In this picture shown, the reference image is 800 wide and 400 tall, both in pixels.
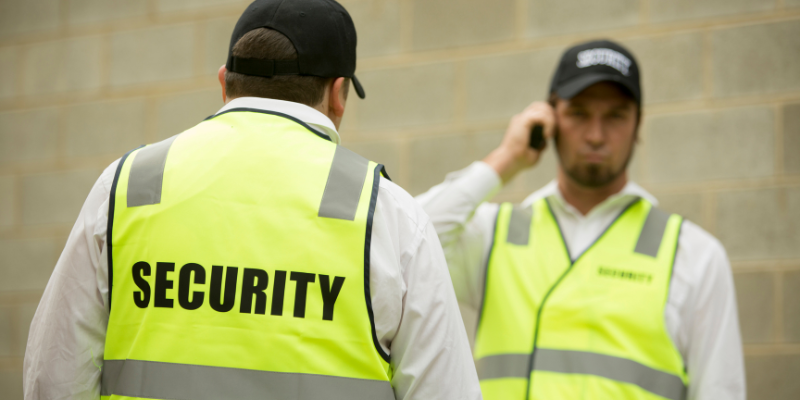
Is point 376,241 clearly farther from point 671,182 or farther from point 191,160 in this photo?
point 671,182

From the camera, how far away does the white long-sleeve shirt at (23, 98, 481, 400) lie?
1.07 m

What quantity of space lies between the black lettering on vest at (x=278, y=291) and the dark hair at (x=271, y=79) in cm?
32

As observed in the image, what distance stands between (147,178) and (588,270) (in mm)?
1219

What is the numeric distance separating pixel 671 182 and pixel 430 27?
3.84ft

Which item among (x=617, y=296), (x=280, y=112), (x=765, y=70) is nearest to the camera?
(x=280, y=112)

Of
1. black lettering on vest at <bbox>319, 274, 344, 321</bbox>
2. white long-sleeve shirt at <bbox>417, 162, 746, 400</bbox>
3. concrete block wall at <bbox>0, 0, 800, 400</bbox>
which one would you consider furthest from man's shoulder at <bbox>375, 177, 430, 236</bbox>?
concrete block wall at <bbox>0, 0, 800, 400</bbox>

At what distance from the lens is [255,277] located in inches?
40.0

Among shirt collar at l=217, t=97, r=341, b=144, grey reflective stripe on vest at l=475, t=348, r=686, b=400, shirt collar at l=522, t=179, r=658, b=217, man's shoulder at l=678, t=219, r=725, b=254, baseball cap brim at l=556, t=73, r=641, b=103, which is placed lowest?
grey reflective stripe on vest at l=475, t=348, r=686, b=400

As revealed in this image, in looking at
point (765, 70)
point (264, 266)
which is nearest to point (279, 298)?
point (264, 266)

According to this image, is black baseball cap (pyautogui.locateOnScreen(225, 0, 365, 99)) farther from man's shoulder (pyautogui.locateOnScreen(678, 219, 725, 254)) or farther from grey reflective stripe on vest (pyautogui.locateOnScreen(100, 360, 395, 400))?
man's shoulder (pyautogui.locateOnScreen(678, 219, 725, 254))

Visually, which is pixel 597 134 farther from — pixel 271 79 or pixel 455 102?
pixel 271 79

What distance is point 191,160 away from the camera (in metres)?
1.08

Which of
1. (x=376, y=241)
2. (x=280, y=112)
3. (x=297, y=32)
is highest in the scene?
(x=297, y=32)

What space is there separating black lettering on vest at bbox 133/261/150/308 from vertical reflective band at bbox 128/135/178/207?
95 millimetres
